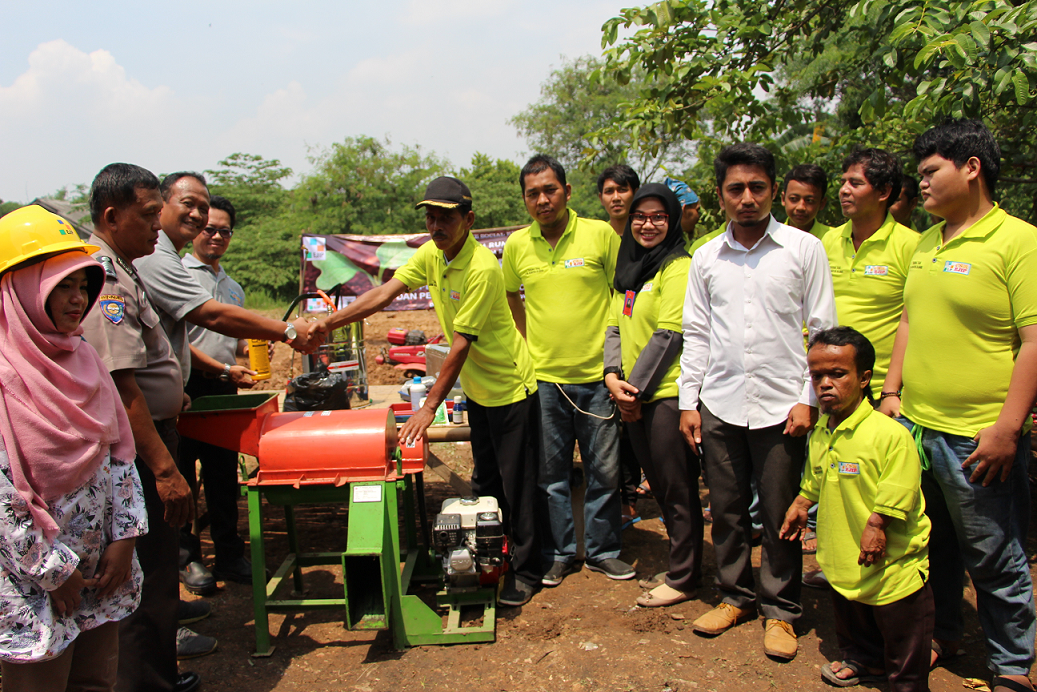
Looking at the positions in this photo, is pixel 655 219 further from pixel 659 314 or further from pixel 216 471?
pixel 216 471

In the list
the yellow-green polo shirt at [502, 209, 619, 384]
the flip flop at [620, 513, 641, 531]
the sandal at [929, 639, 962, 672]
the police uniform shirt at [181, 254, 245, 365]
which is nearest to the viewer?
the sandal at [929, 639, 962, 672]

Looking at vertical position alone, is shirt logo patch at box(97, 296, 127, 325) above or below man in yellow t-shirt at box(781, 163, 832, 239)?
below

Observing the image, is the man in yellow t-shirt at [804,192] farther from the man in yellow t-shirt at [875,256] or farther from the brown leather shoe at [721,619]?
the brown leather shoe at [721,619]

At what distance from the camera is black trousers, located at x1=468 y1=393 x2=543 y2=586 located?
3.67m

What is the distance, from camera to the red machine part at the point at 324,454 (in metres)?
3.18

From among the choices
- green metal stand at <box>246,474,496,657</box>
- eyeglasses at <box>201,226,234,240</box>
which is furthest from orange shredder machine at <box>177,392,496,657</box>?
eyeglasses at <box>201,226,234,240</box>

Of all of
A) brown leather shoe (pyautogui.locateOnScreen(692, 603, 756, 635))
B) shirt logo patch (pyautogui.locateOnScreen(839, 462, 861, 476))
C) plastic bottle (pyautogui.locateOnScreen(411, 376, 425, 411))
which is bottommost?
brown leather shoe (pyautogui.locateOnScreen(692, 603, 756, 635))

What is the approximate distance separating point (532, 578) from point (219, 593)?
184cm

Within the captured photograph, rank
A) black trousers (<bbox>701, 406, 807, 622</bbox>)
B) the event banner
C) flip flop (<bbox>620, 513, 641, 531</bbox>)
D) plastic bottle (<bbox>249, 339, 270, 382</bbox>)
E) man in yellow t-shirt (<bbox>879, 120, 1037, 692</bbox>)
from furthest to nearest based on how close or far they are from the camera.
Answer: the event banner
plastic bottle (<bbox>249, 339, 270, 382</bbox>)
flip flop (<bbox>620, 513, 641, 531</bbox>)
black trousers (<bbox>701, 406, 807, 622</bbox>)
man in yellow t-shirt (<bbox>879, 120, 1037, 692</bbox>)

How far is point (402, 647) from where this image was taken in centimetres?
323

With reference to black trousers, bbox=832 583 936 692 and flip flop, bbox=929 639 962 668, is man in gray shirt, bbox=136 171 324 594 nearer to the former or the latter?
black trousers, bbox=832 583 936 692

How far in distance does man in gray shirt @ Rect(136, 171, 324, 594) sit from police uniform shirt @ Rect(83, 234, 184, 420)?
1.39 feet

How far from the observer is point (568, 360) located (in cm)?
383

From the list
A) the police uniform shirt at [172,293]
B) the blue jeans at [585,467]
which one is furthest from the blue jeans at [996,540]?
the police uniform shirt at [172,293]
